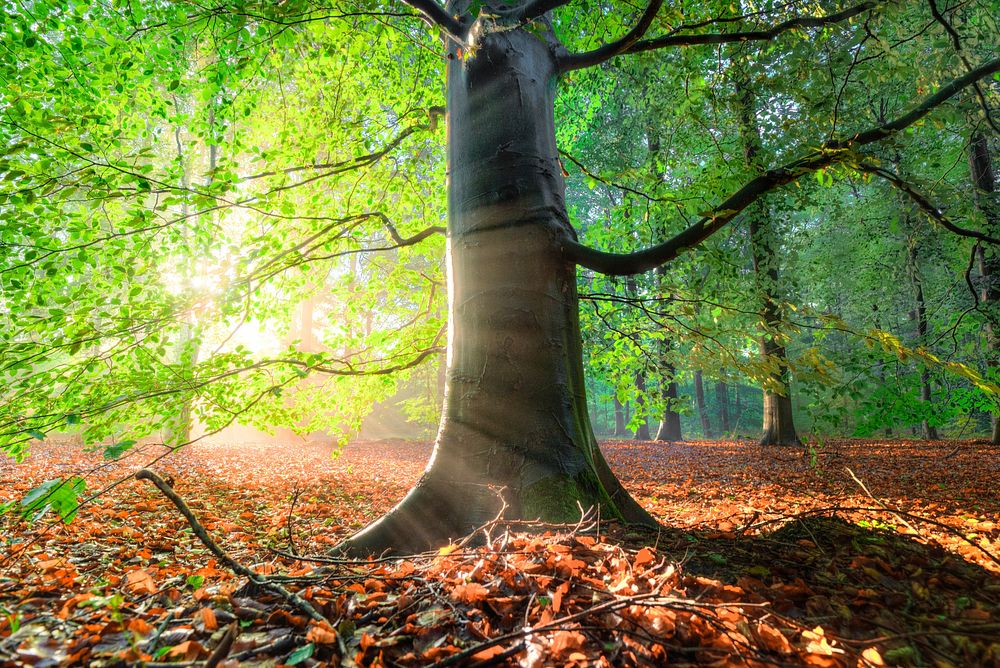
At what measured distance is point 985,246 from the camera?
6.75m

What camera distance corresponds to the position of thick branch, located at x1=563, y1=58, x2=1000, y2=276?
2396mm

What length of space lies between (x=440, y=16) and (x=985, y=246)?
28.3 ft

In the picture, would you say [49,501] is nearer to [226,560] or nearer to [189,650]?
[226,560]

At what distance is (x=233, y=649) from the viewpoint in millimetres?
1319

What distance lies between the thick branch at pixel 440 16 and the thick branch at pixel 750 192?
166cm

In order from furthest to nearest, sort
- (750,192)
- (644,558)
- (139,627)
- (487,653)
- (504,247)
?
1. (504,247)
2. (750,192)
3. (644,558)
4. (139,627)
5. (487,653)

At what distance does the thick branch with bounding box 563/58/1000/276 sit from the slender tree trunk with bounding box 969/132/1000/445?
4.89m

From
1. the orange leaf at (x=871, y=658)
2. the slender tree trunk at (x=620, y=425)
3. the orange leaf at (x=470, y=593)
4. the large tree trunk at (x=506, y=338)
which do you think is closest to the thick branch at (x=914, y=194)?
the large tree trunk at (x=506, y=338)

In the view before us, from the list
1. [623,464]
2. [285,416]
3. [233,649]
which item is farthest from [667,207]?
[623,464]

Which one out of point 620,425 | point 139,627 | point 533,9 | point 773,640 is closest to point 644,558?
point 773,640

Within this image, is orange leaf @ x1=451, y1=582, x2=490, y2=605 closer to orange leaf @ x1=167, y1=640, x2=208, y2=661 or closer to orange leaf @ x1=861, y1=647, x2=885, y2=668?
orange leaf @ x1=167, y1=640, x2=208, y2=661

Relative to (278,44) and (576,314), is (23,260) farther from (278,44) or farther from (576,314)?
(576,314)

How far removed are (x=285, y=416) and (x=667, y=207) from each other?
4.59 m

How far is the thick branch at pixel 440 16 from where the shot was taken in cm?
290
